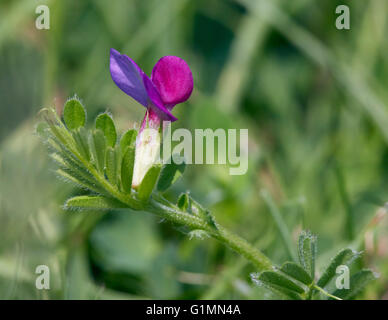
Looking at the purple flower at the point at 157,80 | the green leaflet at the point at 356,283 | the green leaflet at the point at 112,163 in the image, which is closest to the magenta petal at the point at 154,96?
the purple flower at the point at 157,80

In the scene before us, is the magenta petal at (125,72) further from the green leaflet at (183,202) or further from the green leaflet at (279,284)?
the green leaflet at (279,284)

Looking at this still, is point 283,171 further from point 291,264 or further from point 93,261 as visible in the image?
point 291,264

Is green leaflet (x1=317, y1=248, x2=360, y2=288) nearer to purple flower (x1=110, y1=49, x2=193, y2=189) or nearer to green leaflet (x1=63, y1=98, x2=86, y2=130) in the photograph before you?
purple flower (x1=110, y1=49, x2=193, y2=189)

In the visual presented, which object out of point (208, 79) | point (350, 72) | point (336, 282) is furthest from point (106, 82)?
point (336, 282)

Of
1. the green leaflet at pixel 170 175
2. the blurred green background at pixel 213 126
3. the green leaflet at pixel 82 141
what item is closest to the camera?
the green leaflet at pixel 82 141

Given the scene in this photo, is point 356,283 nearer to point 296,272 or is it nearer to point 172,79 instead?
point 296,272

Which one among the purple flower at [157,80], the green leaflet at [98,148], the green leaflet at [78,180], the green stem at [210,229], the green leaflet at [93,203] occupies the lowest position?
the green stem at [210,229]

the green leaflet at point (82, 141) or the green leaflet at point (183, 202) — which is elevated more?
the green leaflet at point (82, 141)

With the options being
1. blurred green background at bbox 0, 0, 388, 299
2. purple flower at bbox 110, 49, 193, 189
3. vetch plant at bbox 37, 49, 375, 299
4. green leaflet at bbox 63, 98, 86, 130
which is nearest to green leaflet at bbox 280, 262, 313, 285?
vetch plant at bbox 37, 49, 375, 299

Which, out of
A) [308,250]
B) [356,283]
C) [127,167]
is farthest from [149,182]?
[356,283]
